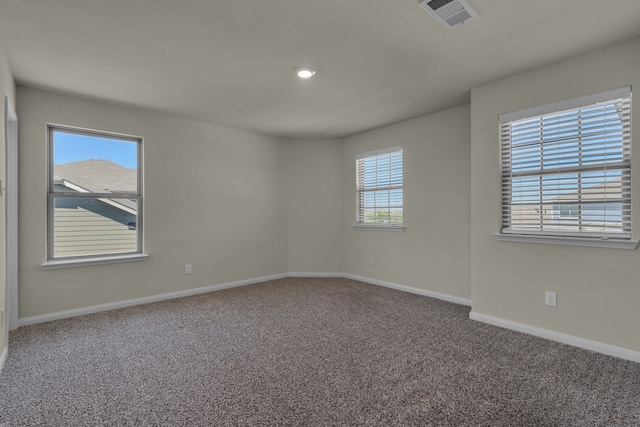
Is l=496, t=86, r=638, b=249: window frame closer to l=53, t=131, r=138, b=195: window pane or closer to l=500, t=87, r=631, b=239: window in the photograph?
l=500, t=87, r=631, b=239: window

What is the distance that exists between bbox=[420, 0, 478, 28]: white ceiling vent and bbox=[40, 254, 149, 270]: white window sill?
153 inches

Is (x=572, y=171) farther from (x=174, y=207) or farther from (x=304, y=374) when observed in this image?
(x=174, y=207)

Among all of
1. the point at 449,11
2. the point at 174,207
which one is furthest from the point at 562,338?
the point at 174,207

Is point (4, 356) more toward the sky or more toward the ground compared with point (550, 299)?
more toward the ground

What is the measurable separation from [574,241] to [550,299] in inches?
21.6

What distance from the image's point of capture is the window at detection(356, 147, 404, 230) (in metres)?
4.71

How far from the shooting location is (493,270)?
3.21 meters

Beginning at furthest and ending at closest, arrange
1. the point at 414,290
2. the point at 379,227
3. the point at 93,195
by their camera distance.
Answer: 1. the point at 379,227
2. the point at 414,290
3. the point at 93,195

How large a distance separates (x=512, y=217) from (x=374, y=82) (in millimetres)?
1872

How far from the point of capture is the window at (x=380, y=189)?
4.71 metres

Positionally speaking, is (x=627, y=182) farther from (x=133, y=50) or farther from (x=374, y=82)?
(x=133, y=50)

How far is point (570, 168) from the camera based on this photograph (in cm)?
275

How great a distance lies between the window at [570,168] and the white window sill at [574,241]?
0.05 metres

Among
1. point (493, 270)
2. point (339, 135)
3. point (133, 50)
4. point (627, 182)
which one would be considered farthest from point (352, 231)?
point (133, 50)
